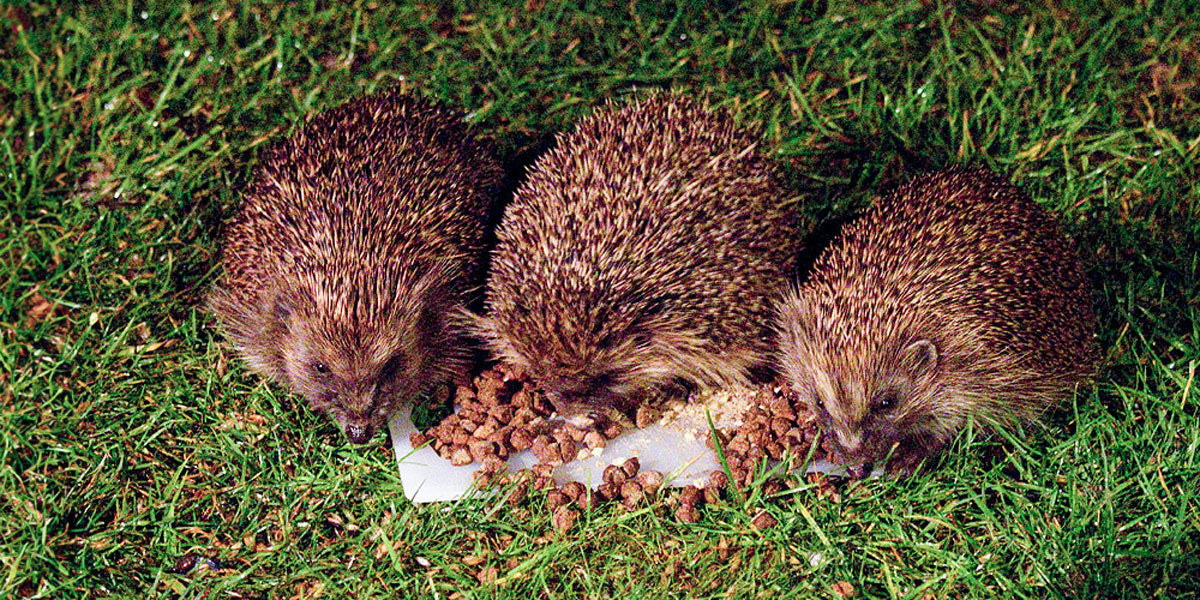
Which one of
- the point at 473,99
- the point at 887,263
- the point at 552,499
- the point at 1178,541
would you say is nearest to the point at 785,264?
the point at 887,263

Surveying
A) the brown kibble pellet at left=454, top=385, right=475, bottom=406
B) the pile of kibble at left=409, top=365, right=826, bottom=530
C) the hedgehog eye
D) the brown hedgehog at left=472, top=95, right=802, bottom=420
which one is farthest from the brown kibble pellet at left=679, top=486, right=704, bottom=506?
the brown kibble pellet at left=454, top=385, right=475, bottom=406

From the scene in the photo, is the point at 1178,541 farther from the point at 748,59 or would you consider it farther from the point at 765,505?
the point at 748,59

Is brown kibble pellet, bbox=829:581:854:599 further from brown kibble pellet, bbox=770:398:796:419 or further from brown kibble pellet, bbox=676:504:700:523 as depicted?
brown kibble pellet, bbox=770:398:796:419

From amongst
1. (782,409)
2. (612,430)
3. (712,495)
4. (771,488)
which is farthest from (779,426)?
(612,430)

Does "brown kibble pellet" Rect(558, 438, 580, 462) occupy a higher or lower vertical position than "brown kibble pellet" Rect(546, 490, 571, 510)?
higher

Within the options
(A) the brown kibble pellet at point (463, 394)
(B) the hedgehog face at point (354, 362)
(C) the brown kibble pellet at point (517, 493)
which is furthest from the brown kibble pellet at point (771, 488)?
(B) the hedgehog face at point (354, 362)

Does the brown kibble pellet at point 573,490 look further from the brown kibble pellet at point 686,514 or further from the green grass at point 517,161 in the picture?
the brown kibble pellet at point 686,514
